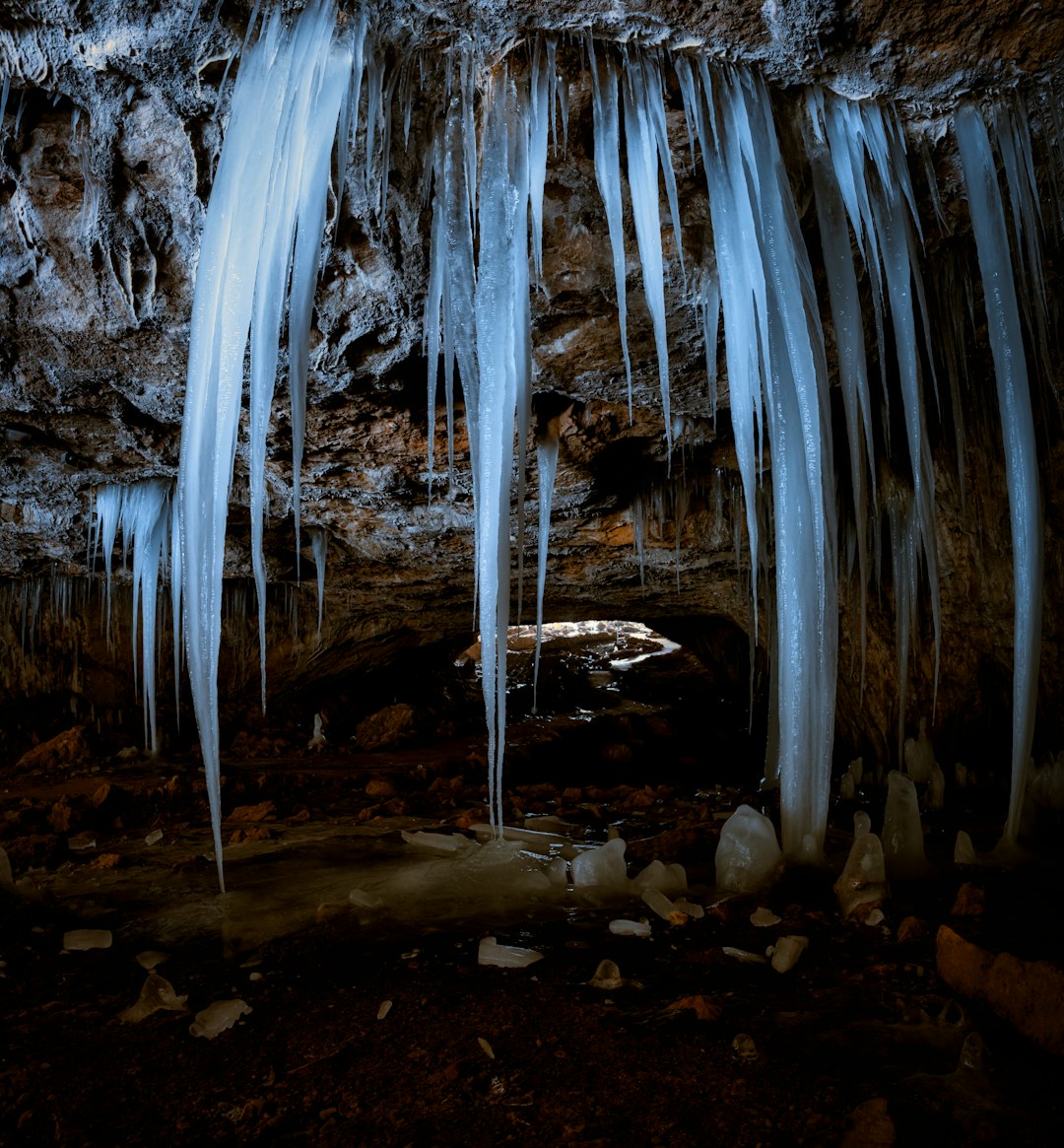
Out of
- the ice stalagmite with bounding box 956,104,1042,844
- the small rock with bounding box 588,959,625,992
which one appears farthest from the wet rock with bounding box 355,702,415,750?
the ice stalagmite with bounding box 956,104,1042,844

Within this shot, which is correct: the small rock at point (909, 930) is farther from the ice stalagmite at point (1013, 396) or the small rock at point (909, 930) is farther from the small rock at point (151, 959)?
the small rock at point (151, 959)

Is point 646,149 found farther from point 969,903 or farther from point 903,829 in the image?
point 903,829

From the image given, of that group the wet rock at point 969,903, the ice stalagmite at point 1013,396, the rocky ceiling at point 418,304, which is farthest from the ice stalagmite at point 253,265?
the wet rock at point 969,903

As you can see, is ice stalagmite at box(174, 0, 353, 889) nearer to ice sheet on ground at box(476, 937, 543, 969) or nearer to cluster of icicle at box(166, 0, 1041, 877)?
cluster of icicle at box(166, 0, 1041, 877)

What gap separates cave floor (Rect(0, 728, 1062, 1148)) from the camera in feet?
4.80

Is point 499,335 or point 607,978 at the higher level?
point 499,335

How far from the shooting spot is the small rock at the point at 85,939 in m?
2.43

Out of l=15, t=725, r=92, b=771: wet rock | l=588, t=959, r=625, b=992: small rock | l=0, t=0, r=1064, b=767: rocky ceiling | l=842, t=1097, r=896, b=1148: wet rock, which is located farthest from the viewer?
l=15, t=725, r=92, b=771: wet rock

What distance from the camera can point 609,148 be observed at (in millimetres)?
2041

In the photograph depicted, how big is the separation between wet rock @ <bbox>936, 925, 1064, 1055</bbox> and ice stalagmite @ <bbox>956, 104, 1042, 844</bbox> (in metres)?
1.20

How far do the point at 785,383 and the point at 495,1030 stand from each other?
2170 millimetres

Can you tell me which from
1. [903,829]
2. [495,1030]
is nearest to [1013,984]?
[495,1030]

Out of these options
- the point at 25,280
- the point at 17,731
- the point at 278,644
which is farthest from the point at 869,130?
the point at 17,731

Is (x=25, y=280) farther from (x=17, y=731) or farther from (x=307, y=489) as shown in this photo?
(x=17, y=731)
